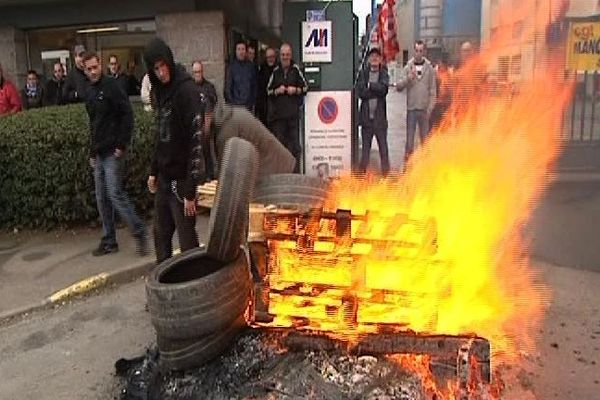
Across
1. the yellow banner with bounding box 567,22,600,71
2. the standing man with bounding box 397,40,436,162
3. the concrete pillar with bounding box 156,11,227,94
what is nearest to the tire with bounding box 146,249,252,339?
the yellow banner with bounding box 567,22,600,71

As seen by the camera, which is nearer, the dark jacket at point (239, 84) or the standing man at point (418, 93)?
the standing man at point (418, 93)

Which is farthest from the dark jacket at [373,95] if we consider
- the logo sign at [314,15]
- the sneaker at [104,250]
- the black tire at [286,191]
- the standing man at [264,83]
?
the black tire at [286,191]

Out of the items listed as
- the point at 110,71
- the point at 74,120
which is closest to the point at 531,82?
the point at 74,120

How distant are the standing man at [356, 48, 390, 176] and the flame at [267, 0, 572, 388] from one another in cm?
366

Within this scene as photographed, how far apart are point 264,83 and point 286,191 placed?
6150 millimetres

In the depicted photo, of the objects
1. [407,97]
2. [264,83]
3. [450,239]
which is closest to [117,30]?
[264,83]

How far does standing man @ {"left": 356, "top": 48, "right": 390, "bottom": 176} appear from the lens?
382 inches

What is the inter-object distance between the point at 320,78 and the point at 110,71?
12.6 ft

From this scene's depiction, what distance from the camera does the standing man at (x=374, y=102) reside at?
970 cm

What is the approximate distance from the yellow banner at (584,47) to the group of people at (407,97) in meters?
1.84

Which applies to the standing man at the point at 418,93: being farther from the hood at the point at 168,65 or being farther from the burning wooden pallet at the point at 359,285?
the burning wooden pallet at the point at 359,285

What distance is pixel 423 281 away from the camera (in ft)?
11.7

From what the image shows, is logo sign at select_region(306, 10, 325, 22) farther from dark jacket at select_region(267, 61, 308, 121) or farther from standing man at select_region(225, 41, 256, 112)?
standing man at select_region(225, 41, 256, 112)

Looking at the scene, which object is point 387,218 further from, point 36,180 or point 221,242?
point 36,180
